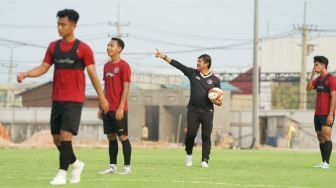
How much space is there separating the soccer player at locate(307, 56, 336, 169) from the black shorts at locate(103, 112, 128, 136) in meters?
4.68

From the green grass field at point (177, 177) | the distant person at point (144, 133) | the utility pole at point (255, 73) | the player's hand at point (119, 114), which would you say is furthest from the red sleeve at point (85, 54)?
the distant person at point (144, 133)

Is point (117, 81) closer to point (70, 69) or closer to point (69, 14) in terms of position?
point (70, 69)

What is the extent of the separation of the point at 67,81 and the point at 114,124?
3.17 metres

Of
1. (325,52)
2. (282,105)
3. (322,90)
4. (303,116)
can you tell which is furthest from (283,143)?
(282,105)

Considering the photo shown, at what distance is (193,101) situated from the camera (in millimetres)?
16969

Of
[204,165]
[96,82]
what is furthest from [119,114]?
[204,165]

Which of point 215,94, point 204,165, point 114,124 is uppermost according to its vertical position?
point 215,94

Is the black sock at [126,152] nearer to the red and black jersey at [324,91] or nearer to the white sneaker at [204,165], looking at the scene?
the white sneaker at [204,165]

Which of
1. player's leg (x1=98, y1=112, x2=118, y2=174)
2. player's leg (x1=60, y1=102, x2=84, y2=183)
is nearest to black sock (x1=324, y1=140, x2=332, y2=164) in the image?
player's leg (x1=98, y1=112, x2=118, y2=174)

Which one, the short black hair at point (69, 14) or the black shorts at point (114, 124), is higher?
the short black hair at point (69, 14)

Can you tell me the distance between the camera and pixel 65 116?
10953mm

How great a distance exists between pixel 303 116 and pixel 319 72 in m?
44.0

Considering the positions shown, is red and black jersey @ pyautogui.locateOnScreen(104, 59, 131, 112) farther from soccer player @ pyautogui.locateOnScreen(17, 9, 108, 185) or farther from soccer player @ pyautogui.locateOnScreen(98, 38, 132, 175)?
soccer player @ pyautogui.locateOnScreen(17, 9, 108, 185)

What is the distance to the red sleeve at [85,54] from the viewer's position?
11000 millimetres
